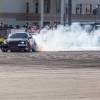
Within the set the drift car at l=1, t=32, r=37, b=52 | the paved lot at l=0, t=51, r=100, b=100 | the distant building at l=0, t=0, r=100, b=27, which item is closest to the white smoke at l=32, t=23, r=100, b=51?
the drift car at l=1, t=32, r=37, b=52

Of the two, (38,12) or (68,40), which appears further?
(38,12)

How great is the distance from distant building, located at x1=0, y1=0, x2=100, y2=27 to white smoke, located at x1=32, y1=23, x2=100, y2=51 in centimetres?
4023

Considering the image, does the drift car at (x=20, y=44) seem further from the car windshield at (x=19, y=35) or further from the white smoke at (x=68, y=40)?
the white smoke at (x=68, y=40)

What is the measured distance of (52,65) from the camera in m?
23.4

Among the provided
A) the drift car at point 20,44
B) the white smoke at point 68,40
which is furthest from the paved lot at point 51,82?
the white smoke at point 68,40

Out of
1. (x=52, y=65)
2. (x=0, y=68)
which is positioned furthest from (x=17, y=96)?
(x=52, y=65)

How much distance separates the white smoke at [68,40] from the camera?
39.7 metres

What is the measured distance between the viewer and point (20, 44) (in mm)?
35312

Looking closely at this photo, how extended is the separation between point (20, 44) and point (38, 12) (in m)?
52.0

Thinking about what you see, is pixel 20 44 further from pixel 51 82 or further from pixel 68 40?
pixel 51 82

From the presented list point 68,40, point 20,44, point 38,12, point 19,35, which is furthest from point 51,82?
point 38,12

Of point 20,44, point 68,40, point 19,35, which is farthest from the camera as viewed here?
point 68,40

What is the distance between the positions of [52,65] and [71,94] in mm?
9752

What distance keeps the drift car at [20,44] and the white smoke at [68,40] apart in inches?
110
